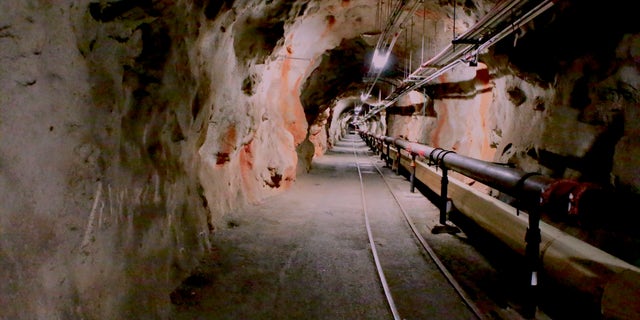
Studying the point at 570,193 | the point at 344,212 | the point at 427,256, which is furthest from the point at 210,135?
the point at 570,193

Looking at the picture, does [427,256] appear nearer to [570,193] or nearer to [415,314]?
[415,314]

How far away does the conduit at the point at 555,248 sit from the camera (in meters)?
3.35

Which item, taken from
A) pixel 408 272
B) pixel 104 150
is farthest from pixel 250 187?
pixel 104 150

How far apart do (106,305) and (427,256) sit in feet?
14.9

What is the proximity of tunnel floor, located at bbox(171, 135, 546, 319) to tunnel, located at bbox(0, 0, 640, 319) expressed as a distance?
38 mm

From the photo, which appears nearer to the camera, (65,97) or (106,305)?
(65,97)

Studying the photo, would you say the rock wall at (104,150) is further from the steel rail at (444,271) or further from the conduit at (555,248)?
the conduit at (555,248)

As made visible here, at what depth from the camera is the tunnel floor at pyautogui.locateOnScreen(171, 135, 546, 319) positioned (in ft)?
14.8

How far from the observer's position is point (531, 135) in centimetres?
763

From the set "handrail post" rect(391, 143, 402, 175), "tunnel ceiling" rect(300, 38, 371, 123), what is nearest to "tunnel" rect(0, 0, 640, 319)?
"tunnel ceiling" rect(300, 38, 371, 123)

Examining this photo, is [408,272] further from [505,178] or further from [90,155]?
[90,155]

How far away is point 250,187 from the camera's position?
1073 cm

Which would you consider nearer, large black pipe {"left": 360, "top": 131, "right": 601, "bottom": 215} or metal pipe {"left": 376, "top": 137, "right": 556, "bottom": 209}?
large black pipe {"left": 360, "top": 131, "right": 601, "bottom": 215}

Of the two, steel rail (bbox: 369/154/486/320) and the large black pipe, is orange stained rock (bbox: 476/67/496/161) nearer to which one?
steel rail (bbox: 369/154/486/320)
